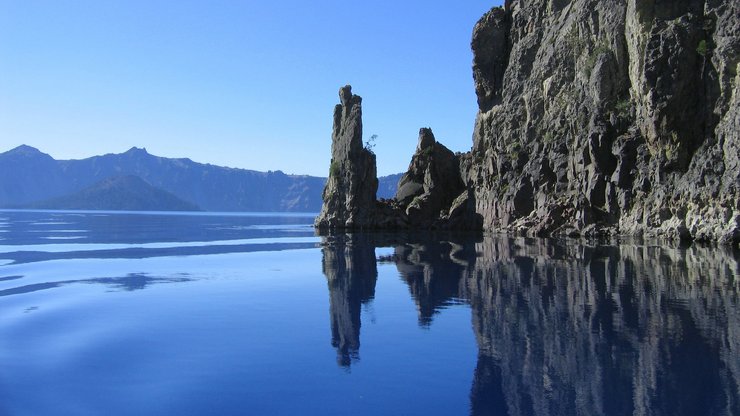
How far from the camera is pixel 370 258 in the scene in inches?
2060

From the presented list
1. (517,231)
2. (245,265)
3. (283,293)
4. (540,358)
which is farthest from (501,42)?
(540,358)

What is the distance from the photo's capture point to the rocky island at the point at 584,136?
63656 millimetres

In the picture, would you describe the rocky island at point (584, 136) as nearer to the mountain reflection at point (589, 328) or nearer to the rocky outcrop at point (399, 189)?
the rocky outcrop at point (399, 189)

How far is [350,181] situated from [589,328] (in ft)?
328

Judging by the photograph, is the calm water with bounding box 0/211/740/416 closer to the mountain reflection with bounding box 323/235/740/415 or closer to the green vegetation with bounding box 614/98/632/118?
the mountain reflection with bounding box 323/235/740/415

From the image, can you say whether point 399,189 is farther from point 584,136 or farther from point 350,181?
point 584,136

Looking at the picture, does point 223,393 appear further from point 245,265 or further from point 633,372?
point 245,265

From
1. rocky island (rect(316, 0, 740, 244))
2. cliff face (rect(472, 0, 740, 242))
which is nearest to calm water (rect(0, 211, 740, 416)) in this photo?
cliff face (rect(472, 0, 740, 242))

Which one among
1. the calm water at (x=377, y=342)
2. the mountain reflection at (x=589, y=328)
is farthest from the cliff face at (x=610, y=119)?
the calm water at (x=377, y=342)

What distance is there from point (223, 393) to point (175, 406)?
125 centimetres

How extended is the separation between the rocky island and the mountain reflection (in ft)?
84.5

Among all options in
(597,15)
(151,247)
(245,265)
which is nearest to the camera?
(245,265)

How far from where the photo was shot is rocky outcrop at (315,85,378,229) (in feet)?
388

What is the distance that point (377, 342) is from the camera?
65.8 feet
